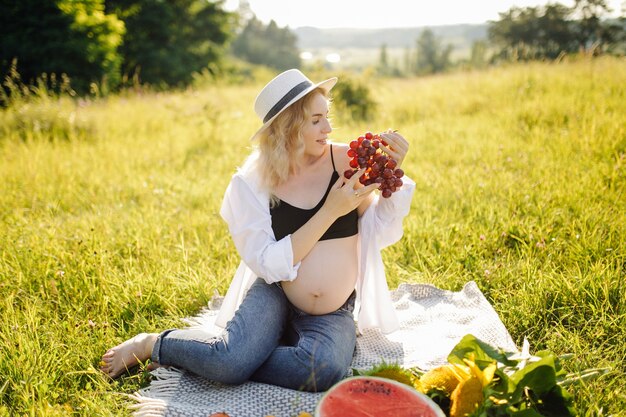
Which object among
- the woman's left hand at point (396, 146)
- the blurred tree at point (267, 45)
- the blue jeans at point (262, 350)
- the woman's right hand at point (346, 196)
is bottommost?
the blue jeans at point (262, 350)

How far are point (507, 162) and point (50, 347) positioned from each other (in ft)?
14.2

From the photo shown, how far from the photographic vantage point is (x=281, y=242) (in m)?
2.33

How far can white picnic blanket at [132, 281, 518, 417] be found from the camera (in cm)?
209

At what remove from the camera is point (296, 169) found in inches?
103

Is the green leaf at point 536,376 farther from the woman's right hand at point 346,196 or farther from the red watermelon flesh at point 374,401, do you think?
the woman's right hand at point 346,196

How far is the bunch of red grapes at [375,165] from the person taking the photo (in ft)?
7.29

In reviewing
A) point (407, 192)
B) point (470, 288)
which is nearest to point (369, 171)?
point (407, 192)

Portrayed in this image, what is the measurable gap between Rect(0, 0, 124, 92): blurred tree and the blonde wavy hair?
11167 millimetres

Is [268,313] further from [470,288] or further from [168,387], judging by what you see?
[470,288]

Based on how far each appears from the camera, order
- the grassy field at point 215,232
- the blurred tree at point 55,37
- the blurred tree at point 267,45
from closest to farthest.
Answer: the grassy field at point 215,232 < the blurred tree at point 55,37 < the blurred tree at point 267,45

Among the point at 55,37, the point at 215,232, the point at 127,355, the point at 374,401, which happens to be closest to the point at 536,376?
the point at 374,401

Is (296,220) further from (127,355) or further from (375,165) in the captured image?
(127,355)

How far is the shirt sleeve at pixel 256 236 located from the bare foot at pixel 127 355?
69 cm

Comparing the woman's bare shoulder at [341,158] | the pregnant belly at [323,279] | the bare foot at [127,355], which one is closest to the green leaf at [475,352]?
the pregnant belly at [323,279]
